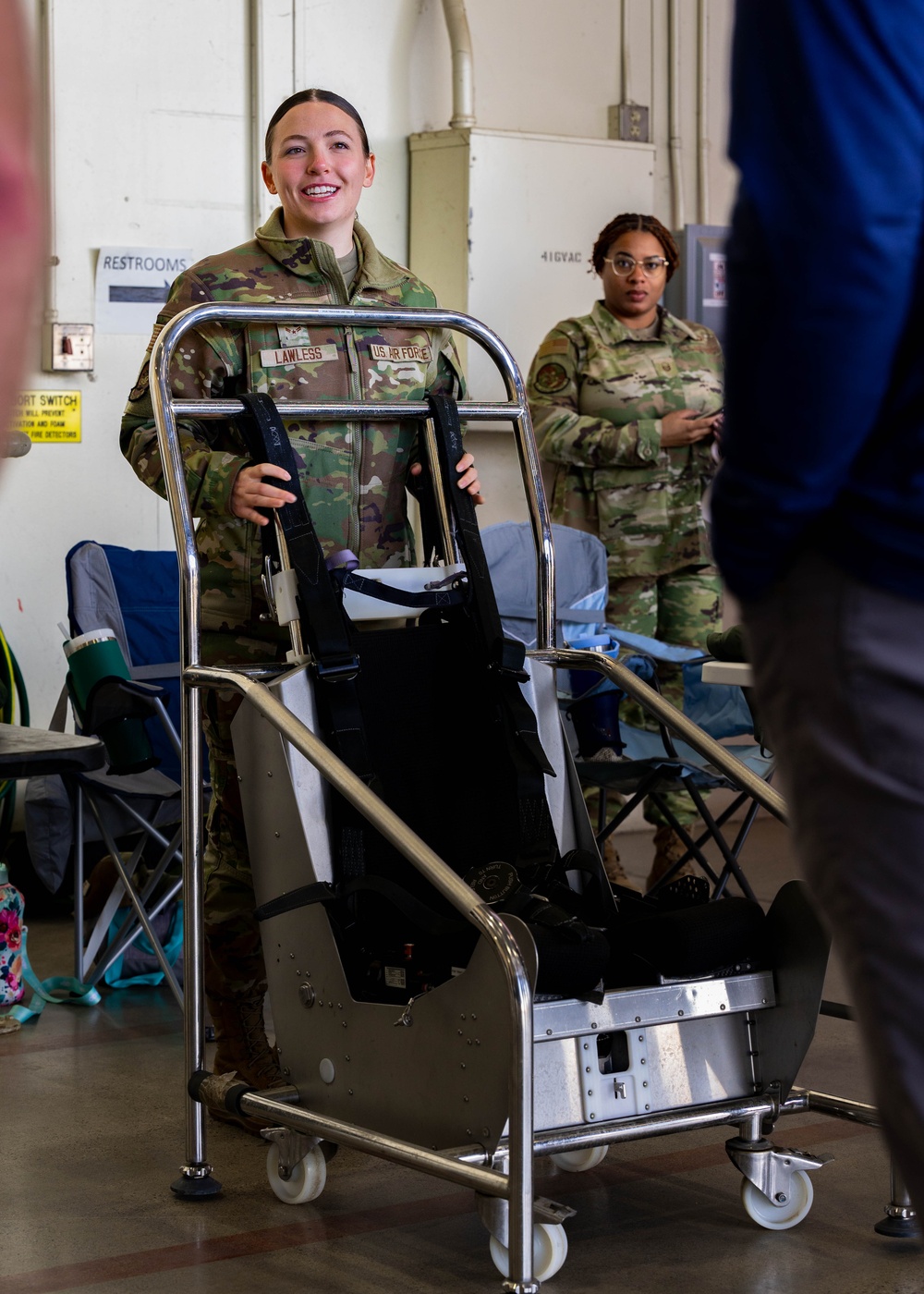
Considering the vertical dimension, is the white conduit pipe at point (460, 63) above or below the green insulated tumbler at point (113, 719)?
above

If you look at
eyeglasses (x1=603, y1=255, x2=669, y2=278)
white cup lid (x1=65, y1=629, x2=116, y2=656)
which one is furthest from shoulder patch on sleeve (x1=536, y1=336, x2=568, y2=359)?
white cup lid (x1=65, y1=629, x2=116, y2=656)

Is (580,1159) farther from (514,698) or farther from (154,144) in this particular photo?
(154,144)

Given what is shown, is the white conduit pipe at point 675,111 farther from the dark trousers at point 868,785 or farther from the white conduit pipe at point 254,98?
the dark trousers at point 868,785

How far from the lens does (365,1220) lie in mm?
2412

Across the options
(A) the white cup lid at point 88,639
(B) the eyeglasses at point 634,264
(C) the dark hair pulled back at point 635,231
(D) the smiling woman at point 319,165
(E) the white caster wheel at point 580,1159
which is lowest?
(E) the white caster wheel at point 580,1159

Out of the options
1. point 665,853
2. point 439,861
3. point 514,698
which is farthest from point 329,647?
point 665,853

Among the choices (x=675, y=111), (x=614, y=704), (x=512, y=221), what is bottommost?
(x=614, y=704)

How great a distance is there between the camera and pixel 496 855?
246 cm

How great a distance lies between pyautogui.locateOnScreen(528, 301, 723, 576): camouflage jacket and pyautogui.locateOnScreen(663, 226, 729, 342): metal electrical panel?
81 cm

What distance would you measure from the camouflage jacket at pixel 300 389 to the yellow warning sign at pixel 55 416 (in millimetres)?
2075

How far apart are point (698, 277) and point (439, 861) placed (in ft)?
13.7

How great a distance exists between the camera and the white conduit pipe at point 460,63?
17.4 ft

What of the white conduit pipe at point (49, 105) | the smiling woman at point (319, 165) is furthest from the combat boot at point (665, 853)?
the white conduit pipe at point (49, 105)

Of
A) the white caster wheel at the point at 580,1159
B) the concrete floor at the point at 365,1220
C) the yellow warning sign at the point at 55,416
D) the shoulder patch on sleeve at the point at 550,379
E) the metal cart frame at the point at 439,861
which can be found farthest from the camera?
the shoulder patch on sleeve at the point at 550,379
